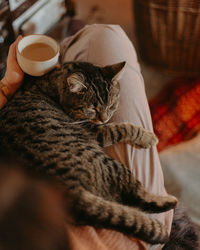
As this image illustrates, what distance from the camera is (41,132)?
986 mm

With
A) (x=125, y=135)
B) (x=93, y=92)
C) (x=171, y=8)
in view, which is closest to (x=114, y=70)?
(x=93, y=92)

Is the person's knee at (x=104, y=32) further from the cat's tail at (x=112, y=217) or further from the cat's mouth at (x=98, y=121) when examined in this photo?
the cat's tail at (x=112, y=217)

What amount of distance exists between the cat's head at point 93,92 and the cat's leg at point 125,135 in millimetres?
57

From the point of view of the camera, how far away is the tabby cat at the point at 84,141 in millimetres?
876

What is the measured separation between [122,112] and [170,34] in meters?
0.96

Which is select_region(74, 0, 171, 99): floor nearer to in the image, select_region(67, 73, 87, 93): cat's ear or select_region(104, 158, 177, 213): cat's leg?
select_region(67, 73, 87, 93): cat's ear

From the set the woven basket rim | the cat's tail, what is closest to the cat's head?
the cat's tail

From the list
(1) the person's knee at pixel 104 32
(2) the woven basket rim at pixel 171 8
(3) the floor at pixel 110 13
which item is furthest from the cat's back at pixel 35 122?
(3) the floor at pixel 110 13

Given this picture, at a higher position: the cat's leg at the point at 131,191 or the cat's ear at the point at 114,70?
the cat's ear at the point at 114,70

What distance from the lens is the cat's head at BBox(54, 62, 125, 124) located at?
111 centimetres

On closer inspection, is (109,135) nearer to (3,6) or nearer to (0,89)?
(0,89)

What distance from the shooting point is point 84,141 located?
1.06m

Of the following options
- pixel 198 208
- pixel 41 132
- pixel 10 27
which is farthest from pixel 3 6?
pixel 198 208

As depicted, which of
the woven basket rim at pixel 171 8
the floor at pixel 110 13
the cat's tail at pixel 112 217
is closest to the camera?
the cat's tail at pixel 112 217
